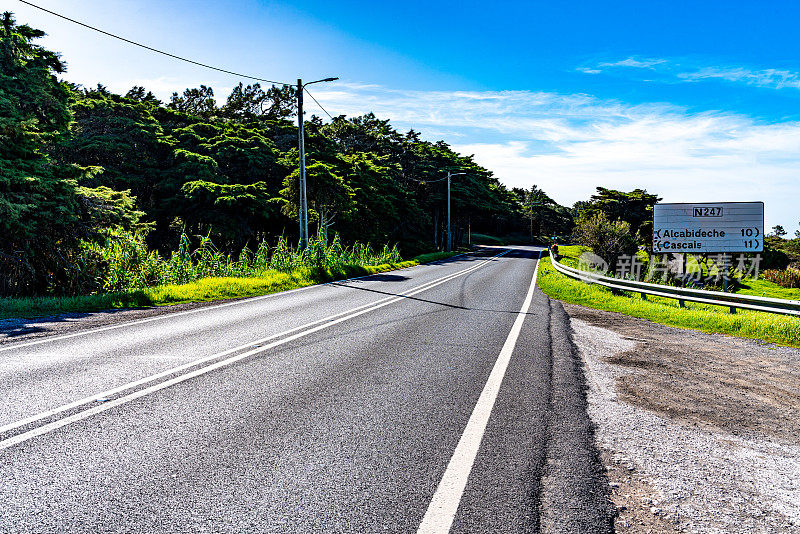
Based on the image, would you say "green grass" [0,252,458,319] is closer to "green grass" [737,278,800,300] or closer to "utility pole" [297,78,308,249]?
"utility pole" [297,78,308,249]

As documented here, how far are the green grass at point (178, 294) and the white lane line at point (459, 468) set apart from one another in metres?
9.33

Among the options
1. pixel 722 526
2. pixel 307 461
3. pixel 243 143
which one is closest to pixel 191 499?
pixel 307 461

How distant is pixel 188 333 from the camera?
28.0 feet

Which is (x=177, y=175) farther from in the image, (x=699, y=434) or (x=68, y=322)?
(x=699, y=434)

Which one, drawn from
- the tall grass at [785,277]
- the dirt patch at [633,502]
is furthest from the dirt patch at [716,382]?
the tall grass at [785,277]

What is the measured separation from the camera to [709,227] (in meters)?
22.2

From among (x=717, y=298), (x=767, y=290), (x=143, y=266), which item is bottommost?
(x=767, y=290)

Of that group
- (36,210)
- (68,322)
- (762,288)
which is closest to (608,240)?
(762,288)

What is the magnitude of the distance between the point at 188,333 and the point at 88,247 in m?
7.87

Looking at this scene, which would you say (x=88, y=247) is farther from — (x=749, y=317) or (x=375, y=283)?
(x=749, y=317)

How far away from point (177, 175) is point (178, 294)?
2565 centimetres

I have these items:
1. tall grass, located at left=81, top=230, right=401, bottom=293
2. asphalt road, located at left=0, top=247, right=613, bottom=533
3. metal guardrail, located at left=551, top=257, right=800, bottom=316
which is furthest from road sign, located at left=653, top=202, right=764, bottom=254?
asphalt road, located at left=0, top=247, right=613, bottom=533

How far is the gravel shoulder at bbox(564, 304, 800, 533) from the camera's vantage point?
3.05 m

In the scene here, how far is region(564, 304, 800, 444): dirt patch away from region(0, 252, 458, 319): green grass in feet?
34.2
